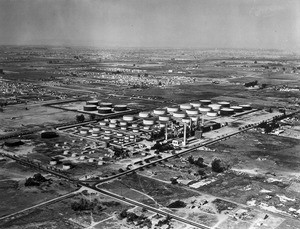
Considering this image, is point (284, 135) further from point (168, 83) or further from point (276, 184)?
point (168, 83)

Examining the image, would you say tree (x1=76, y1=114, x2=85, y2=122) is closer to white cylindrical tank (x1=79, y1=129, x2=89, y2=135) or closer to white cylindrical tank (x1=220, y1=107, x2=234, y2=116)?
white cylindrical tank (x1=79, y1=129, x2=89, y2=135)

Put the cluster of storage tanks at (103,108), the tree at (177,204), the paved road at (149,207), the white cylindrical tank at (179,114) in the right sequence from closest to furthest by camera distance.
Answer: the paved road at (149,207) → the tree at (177,204) → the white cylindrical tank at (179,114) → the cluster of storage tanks at (103,108)

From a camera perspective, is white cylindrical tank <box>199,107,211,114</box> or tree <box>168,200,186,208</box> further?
white cylindrical tank <box>199,107,211,114</box>

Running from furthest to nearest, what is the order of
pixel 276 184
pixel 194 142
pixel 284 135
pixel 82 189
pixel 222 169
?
pixel 284 135 → pixel 194 142 → pixel 222 169 → pixel 276 184 → pixel 82 189

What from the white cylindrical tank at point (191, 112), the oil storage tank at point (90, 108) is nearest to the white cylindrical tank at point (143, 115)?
the white cylindrical tank at point (191, 112)

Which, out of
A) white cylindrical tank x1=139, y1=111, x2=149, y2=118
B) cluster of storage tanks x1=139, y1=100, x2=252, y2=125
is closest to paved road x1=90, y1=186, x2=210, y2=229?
cluster of storage tanks x1=139, y1=100, x2=252, y2=125

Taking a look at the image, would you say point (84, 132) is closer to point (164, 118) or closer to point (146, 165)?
point (164, 118)

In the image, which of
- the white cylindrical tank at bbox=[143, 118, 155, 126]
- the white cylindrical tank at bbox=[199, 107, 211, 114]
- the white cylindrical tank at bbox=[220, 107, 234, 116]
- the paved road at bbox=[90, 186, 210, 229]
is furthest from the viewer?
the white cylindrical tank at bbox=[199, 107, 211, 114]

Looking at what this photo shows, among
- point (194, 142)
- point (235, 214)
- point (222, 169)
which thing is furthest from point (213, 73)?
point (235, 214)

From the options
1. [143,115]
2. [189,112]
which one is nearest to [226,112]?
[189,112]

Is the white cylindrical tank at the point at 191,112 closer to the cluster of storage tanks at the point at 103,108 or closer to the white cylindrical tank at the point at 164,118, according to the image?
the white cylindrical tank at the point at 164,118

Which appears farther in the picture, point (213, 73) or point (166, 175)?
point (213, 73)
